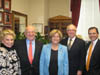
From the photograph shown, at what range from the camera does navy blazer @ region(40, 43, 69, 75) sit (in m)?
3.01

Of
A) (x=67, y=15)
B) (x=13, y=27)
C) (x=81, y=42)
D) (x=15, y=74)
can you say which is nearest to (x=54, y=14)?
(x=67, y=15)

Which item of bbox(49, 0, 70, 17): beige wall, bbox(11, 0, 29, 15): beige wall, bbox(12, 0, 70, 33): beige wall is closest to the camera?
bbox(11, 0, 29, 15): beige wall

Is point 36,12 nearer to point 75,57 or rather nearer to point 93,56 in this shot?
point 75,57

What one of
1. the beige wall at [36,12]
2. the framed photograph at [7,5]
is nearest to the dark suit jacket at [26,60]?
the framed photograph at [7,5]

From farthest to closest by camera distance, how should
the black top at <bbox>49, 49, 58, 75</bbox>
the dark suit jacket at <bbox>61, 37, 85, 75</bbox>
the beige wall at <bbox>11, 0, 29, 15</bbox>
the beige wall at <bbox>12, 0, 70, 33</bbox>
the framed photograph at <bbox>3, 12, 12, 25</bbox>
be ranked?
the beige wall at <bbox>12, 0, 70, 33</bbox>, the beige wall at <bbox>11, 0, 29, 15</bbox>, the framed photograph at <bbox>3, 12, 12, 25</bbox>, the dark suit jacket at <bbox>61, 37, 85, 75</bbox>, the black top at <bbox>49, 49, 58, 75</bbox>

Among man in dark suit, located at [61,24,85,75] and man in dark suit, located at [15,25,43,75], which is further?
man in dark suit, located at [61,24,85,75]

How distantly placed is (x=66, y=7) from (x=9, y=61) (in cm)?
620

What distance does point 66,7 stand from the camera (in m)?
8.45

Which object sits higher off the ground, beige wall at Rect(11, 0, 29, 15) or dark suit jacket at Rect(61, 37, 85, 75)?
beige wall at Rect(11, 0, 29, 15)

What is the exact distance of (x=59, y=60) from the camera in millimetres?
2998

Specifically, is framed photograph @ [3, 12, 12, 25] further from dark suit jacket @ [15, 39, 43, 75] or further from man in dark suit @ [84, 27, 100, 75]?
man in dark suit @ [84, 27, 100, 75]

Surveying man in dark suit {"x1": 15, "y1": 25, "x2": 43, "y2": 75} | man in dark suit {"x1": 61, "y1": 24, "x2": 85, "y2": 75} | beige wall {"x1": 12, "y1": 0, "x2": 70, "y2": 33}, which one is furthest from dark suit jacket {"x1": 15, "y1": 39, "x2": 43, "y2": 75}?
beige wall {"x1": 12, "y1": 0, "x2": 70, "y2": 33}

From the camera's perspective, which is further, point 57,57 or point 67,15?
point 67,15

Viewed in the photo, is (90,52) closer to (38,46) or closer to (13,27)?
(38,46)
